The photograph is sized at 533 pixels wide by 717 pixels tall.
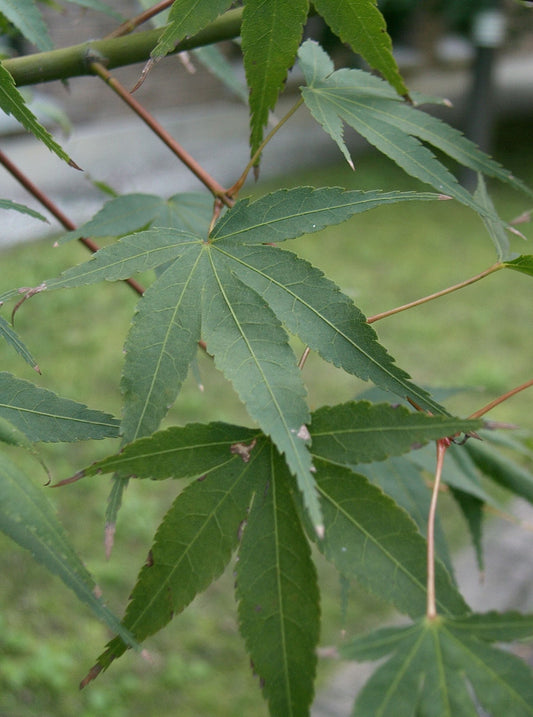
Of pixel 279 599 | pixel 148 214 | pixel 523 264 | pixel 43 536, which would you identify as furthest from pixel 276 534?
pixel 148 214

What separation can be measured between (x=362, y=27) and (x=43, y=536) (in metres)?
0.40

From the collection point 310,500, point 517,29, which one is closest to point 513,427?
point 310,500

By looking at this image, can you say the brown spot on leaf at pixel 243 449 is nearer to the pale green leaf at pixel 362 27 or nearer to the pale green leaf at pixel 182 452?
the pale green leaf at pixel 182 452

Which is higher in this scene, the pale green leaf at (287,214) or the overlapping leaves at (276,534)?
the pale green leaf at (287,214)

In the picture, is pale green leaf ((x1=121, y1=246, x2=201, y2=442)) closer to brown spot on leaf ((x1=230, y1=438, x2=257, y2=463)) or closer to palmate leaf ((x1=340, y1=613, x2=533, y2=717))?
brown spot on leaf ((x1=230, y1=438, x2=257, y2=463))

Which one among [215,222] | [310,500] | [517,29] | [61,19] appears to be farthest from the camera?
[517,29]

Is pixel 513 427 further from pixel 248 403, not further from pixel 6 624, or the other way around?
pixel 6 624

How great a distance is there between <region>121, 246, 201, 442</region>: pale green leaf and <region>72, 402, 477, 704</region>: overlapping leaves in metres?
0.02

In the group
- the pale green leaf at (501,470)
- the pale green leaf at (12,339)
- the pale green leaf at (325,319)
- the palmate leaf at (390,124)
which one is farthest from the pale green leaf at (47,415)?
the pale green leaf at (501,470)

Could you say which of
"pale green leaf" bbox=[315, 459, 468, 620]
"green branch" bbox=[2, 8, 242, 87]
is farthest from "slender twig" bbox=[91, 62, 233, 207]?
"pale green leaf" bbox=[315, 459, 468, 620]

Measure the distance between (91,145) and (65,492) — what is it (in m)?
3.37

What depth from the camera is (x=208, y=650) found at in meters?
1.86

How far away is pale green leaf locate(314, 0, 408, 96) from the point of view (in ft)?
1.80

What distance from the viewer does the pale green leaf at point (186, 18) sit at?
20.0 inches
